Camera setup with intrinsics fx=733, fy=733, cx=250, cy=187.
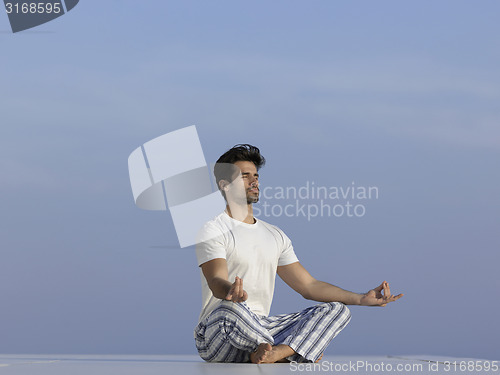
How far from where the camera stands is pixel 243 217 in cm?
384

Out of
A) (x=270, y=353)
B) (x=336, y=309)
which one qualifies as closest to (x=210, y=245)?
(x=270, y=353)

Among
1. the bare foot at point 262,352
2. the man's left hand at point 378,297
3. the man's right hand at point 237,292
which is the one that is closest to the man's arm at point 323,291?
the man's left hand at point 378,297

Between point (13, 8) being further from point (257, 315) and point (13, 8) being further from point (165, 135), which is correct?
point (257, 315)

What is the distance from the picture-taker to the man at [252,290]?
3.49 metres

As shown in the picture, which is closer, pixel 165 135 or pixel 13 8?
pixel 165 135

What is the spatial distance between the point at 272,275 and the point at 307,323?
1.12 ft

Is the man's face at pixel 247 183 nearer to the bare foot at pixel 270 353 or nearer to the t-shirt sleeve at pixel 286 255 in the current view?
the t-shirt sleeve at pixel 286 255

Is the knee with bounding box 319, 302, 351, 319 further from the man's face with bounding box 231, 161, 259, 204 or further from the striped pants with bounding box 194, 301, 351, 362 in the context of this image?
the man's face with bounding box 231, 161, 259, 204

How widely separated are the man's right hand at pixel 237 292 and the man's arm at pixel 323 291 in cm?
84

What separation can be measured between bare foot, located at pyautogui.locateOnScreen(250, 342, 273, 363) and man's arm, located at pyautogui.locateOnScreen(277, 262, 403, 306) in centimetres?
59

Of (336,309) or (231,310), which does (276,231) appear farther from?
(231,310)

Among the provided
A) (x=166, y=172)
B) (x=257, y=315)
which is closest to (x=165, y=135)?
(x=166, y=172)

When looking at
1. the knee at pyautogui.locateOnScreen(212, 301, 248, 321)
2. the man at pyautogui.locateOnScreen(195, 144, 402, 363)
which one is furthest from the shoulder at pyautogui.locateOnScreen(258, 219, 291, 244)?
the knee at pyautogui.locateOnScreen(212, 301, 248, 321)

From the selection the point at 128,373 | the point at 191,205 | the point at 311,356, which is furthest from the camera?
the point at 191,205
